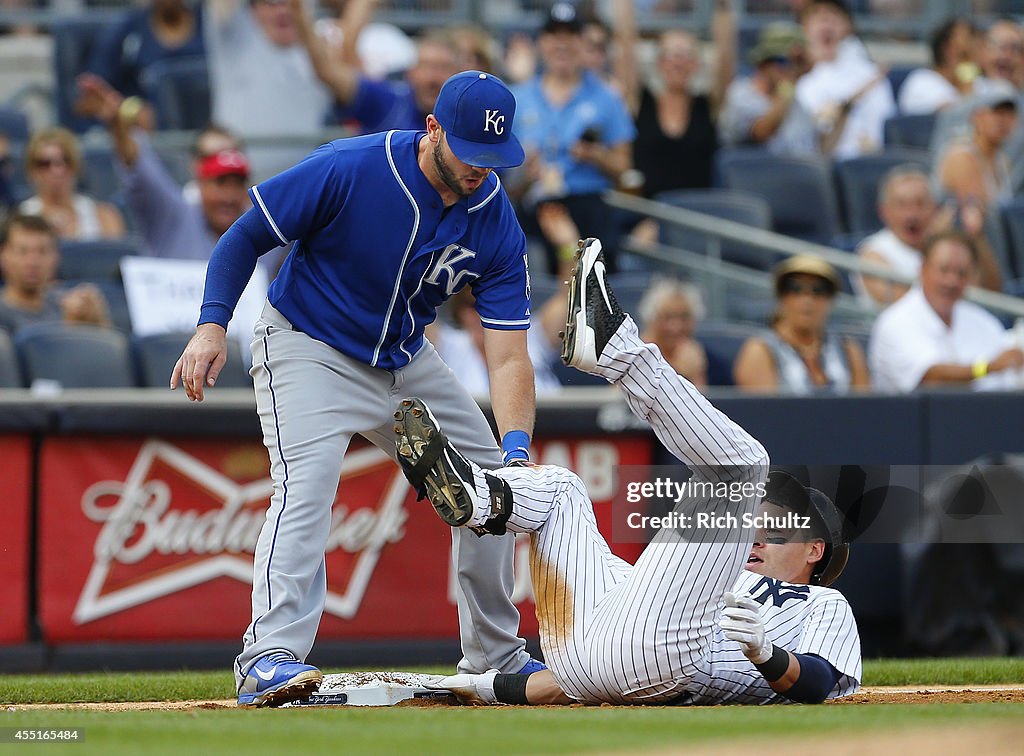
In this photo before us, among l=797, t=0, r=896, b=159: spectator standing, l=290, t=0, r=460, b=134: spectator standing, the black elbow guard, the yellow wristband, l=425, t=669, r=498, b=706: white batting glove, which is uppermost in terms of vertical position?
l=797, t=0, r=896, b=159: spectator standing

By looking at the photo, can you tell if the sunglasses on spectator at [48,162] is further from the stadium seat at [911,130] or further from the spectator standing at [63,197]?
the stadium seat at [911,130]

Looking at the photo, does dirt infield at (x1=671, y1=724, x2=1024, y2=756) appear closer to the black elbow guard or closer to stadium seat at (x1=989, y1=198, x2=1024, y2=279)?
the black elbow guard

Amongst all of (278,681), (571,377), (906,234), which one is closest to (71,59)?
(571,377)

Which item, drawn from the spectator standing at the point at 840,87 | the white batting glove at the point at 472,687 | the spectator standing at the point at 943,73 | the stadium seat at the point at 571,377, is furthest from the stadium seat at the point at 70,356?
the spectator standing at the point at 943,73

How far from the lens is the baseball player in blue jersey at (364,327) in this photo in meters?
4.82

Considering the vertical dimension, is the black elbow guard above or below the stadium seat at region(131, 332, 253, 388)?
below

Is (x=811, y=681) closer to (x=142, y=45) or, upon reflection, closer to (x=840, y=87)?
(x=840, y=87)

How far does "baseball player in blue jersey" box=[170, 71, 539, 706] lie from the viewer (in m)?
4.82

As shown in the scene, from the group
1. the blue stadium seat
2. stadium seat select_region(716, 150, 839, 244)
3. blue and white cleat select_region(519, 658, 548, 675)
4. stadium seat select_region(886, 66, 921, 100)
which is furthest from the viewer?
stadium seat select_region(886, 66, 921, 100)

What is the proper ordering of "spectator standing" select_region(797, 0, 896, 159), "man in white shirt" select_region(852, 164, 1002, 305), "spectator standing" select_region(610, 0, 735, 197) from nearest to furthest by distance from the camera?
1. "man in white shirt" select_region(852, 164, 1002, 305)
2. "spectator standing" select_region(610, 0, 735, 197)
3. "spectator standing" select_region(797, 0, 896, 159)

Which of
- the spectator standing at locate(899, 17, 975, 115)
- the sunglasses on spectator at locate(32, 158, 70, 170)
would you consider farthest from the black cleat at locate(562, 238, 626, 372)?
the spectator standing at locate(899, 17, 975, 115)

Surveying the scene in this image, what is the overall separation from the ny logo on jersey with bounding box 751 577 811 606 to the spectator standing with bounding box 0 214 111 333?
14.7 feet

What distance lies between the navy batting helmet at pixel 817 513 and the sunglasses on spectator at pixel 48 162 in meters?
5.28

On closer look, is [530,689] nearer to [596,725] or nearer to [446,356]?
[596,725]
